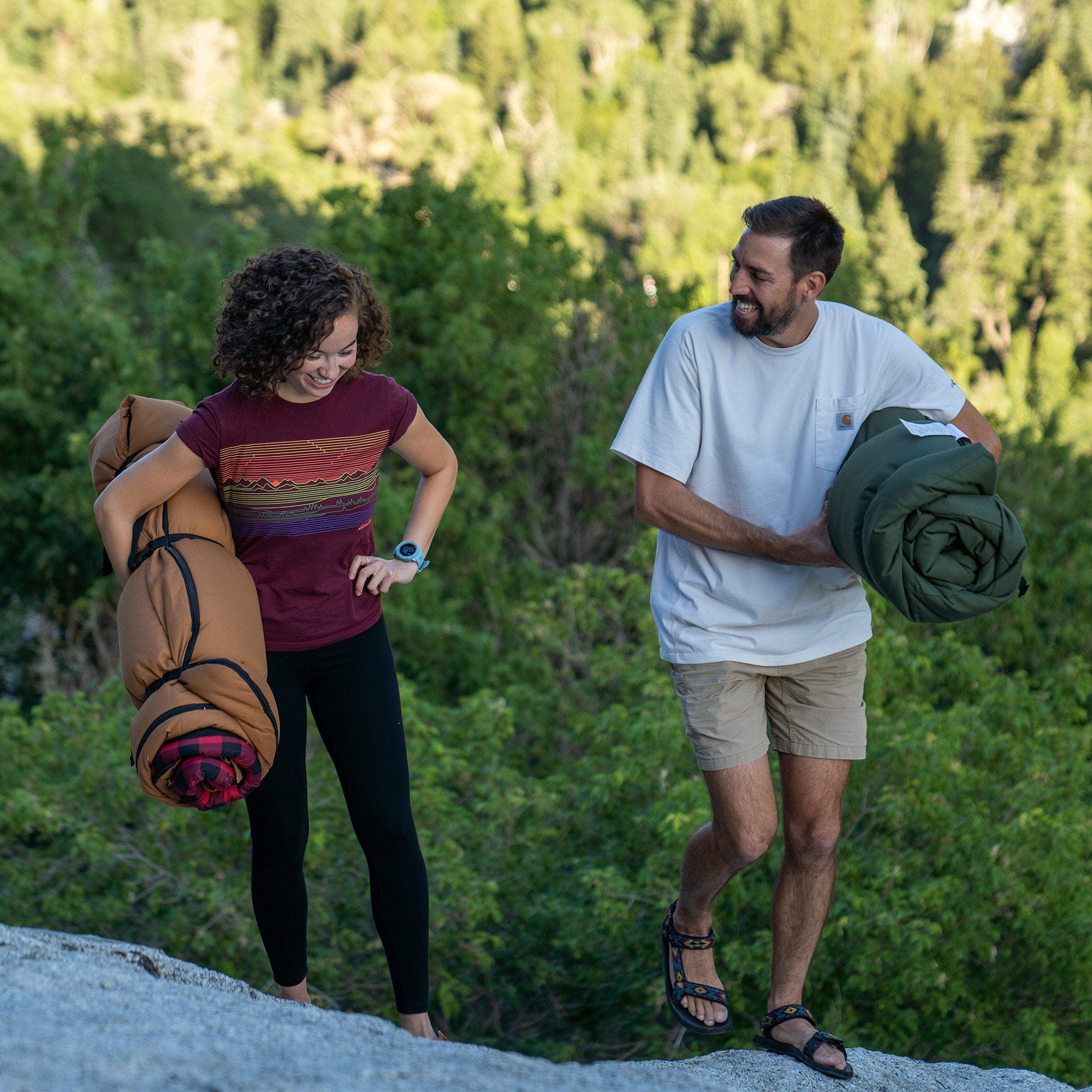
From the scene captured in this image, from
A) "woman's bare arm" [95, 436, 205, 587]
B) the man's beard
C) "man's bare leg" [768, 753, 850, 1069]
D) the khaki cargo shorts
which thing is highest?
the man's beard

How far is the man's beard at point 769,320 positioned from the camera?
2.93 m

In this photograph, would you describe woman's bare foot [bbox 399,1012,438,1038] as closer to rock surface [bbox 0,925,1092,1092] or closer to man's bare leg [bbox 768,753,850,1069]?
rock surface [bbox 0,925,1092,1092]

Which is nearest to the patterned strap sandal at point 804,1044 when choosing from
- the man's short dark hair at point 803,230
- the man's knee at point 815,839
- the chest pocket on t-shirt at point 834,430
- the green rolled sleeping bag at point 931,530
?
the man's knee at point 815,839

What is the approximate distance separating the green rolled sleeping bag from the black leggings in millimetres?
1174

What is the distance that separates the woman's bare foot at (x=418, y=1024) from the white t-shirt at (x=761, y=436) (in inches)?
42.9

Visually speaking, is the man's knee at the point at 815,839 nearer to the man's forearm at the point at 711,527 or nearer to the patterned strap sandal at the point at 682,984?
the patterned strap sandal at the point at 682,984

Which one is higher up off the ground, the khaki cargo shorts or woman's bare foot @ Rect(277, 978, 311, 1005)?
the khaki cargo shorts

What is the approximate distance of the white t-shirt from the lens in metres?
3.03

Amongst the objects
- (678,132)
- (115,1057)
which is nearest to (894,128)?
(678,132)

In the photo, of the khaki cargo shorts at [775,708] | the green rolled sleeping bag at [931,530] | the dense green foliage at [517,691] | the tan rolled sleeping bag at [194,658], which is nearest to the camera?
the tan rolled sleeping bag at [194,658]

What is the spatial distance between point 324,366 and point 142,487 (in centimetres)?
50

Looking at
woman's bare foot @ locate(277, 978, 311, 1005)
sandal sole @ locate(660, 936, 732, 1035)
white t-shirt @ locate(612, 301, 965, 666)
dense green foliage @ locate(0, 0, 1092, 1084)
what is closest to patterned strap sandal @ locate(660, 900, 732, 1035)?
sandal sole @ locate(660, 936, 732, 1035)

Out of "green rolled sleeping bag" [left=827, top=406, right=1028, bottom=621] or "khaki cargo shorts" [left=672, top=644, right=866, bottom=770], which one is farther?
"khaki cargo shorts" [left=672, top=644, right=866, bottom=770]

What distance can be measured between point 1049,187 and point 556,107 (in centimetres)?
3253
